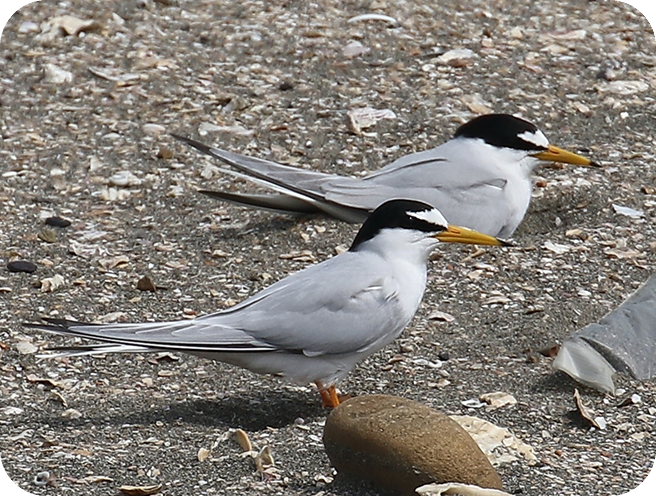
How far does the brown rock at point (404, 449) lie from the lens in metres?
2.96

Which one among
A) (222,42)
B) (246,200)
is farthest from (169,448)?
(222,42)

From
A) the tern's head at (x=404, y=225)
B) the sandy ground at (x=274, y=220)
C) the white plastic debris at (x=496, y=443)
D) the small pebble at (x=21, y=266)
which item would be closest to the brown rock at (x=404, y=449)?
the sandy ground at (x=274, y=220)

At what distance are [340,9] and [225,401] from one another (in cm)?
354

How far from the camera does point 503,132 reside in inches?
195

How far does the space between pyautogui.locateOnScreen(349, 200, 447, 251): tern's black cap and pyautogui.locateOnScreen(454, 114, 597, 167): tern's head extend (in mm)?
1083

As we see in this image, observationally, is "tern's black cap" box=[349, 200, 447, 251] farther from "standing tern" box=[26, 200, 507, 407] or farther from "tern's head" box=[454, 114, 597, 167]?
"tern's head" box=[454, 114, 597, 167]

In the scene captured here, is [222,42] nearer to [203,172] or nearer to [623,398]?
[203,172]

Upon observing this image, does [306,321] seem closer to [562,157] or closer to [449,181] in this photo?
[449,181]

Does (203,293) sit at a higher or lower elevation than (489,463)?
lower

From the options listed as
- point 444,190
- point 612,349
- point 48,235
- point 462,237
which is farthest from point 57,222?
point 612,349

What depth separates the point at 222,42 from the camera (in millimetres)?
6566

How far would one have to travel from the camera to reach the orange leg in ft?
12.4

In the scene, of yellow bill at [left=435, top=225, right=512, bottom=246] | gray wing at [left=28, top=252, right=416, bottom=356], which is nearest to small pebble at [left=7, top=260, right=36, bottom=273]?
gray wing at [left=28, top=252, right=416, bottom=356]

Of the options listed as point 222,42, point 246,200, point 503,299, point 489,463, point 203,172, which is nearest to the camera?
point 489,463
